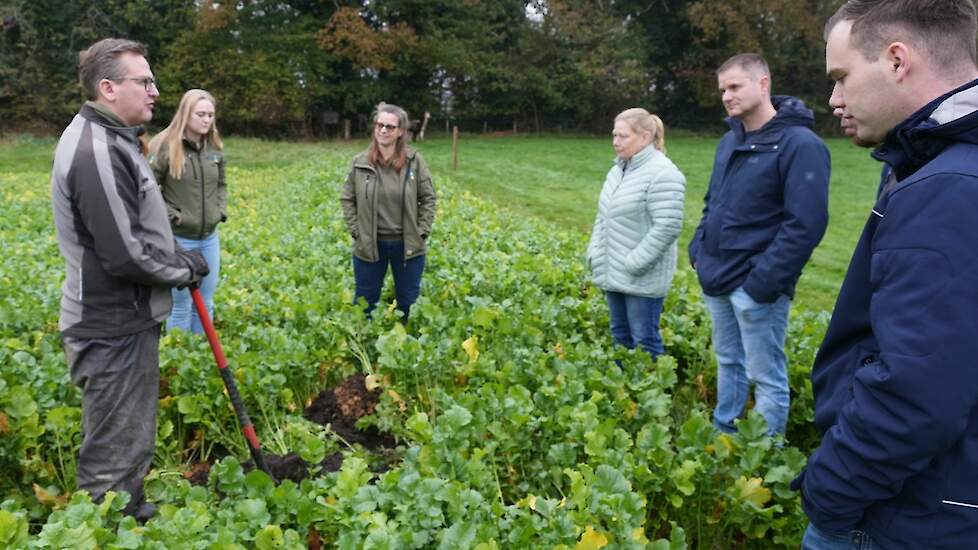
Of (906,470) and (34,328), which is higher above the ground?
(906,470)

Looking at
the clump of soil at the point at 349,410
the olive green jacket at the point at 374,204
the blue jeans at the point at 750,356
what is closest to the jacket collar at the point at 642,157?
the blue jeans at the point at 750,356

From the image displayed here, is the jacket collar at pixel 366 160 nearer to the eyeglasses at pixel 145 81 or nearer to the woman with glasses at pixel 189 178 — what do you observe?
the woman with glasses at pixel 189 178

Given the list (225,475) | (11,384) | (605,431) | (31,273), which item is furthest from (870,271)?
(31,273)

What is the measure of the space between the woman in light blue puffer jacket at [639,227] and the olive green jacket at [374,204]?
140cm

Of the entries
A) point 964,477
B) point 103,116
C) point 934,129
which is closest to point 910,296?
point 934,129

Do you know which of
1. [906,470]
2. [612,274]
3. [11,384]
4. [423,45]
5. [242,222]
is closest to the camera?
[906,470]

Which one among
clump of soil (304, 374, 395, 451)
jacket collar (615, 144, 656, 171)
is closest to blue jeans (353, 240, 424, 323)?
clump of soil (304, 374, 395, 451)

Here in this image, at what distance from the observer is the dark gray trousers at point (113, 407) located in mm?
3318

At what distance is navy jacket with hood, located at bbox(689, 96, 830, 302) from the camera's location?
364 centimetres

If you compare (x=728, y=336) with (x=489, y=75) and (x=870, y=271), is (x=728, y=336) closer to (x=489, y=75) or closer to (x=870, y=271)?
(x=870, y=271)

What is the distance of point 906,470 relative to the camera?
72.1 inches

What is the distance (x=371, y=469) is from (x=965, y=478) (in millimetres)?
3006

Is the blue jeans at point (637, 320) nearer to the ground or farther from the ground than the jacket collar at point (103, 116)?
nearer to the ground

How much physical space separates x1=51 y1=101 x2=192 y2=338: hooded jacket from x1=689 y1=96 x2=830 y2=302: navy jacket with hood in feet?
8.72
